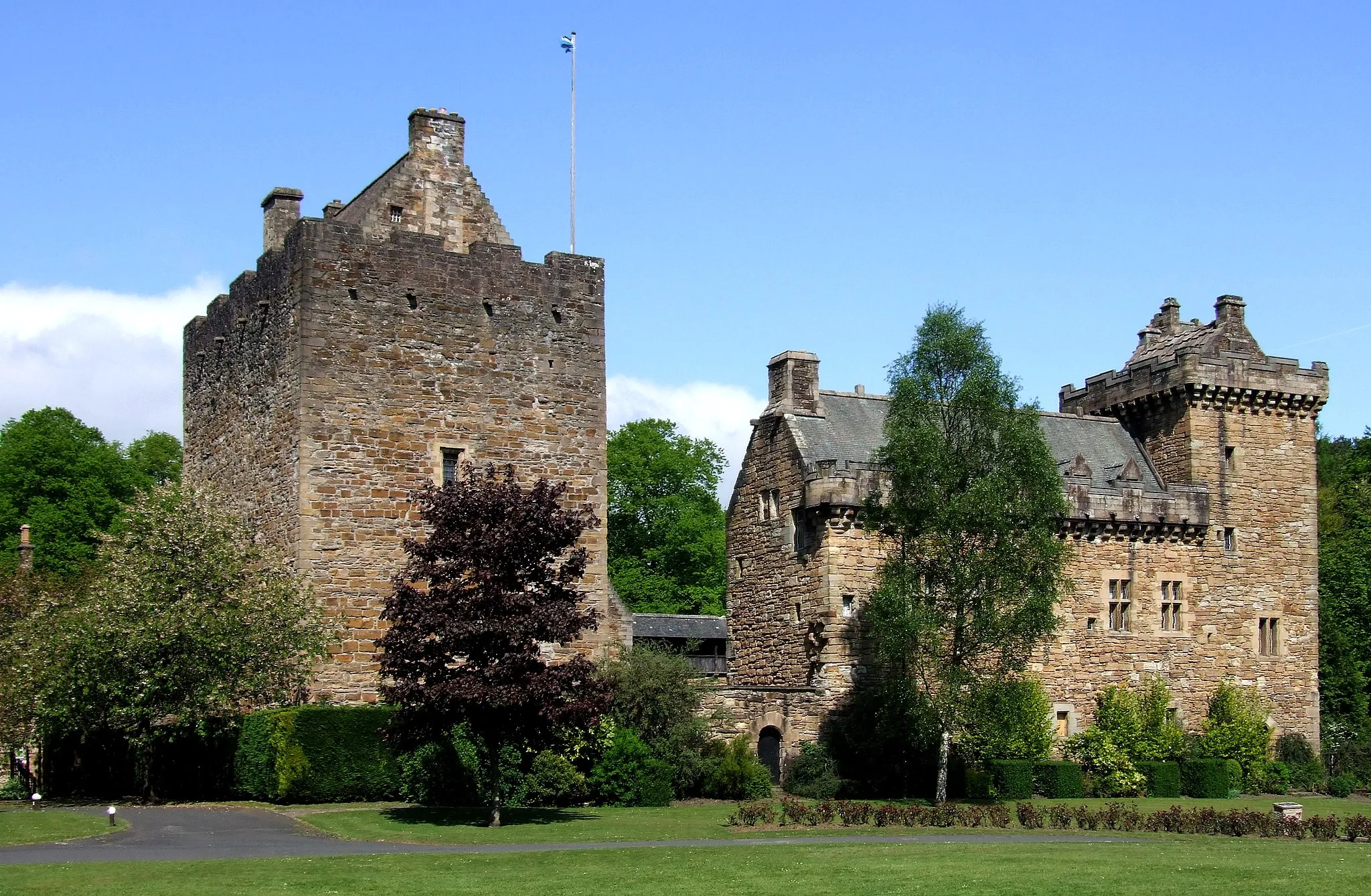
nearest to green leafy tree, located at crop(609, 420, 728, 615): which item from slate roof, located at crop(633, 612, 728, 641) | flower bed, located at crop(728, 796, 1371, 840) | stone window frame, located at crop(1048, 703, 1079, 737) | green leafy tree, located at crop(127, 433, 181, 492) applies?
slate roof, located at crop(633, 612, 728, 641)

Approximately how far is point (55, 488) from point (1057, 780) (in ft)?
125

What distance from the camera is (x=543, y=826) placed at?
29.5 metres

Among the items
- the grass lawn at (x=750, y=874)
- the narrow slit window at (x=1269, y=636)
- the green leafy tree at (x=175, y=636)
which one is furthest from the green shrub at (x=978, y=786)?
the green leafy tree at (x=175, y=636)

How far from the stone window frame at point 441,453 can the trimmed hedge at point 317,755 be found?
16.7 feet

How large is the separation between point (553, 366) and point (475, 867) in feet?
51.7

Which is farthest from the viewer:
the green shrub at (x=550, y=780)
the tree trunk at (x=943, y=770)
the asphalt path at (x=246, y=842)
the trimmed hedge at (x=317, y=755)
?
the tree trunk at (x=943, y=770)

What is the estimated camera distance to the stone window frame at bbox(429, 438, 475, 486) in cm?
3481

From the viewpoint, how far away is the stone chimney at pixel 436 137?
37062 millimetres

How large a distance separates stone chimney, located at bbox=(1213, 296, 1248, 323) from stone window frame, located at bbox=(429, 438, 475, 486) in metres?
25.3

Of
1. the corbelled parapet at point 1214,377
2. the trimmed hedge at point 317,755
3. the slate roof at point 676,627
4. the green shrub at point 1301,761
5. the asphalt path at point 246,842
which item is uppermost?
the corbelled parapet at point 1214,377

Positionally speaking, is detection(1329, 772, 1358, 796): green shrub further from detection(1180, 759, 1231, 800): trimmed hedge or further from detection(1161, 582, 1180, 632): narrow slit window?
detection(1161, 582, 1180, 632): narrow slit window

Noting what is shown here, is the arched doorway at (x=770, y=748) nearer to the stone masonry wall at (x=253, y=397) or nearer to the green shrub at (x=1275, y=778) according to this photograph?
the stone masonry wall at (x=253, y=397)

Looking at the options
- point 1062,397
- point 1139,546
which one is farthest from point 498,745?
point 1062,397

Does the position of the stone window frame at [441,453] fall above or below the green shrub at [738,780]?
above
